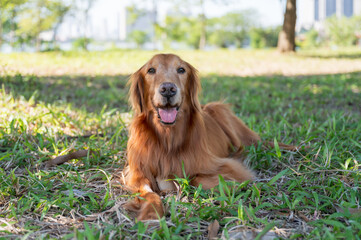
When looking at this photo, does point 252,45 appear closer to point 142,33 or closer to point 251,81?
point 142,33

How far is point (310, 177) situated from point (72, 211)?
1.89 m

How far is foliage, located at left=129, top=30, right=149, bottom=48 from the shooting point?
70000 mm

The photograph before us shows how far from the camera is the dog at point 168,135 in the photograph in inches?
101

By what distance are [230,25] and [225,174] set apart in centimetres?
6820

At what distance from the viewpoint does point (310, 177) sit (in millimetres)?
2760

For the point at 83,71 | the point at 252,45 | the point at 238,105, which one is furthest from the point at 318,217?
the point at 252,45

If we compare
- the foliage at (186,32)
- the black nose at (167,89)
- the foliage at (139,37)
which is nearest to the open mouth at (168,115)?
the black nose at (167,89)

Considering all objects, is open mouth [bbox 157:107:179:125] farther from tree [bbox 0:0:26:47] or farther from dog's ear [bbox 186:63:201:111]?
tree [bbox 0:0:26:47]

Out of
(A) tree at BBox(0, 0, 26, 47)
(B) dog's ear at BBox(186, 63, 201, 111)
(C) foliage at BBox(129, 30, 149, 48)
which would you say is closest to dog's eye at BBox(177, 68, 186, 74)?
(B) dog's ear at BBox(186, 63, 201, 111)

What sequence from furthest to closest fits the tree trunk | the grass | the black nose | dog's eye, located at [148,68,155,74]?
the tree trunk → dog's eye, located at [148,68,155,74] → the black nose → the grass

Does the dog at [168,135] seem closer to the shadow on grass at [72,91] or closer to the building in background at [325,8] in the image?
the shadow on grass at [72,91]

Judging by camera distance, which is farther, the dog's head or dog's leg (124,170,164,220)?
the dog's head

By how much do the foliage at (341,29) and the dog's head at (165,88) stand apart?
168 ft

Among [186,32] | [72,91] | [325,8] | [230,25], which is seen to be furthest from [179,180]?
[325,8]
